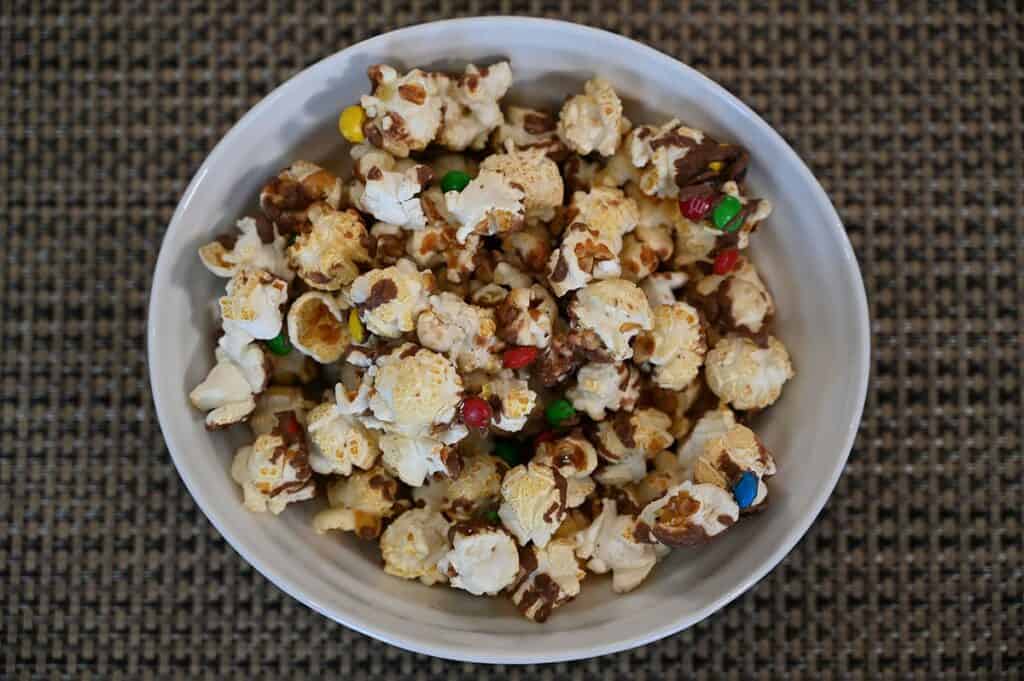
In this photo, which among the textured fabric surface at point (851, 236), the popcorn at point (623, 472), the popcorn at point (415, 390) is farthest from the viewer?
the textured fabric surface at point (851, 236)

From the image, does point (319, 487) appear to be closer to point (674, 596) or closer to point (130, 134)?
point (674, 596)

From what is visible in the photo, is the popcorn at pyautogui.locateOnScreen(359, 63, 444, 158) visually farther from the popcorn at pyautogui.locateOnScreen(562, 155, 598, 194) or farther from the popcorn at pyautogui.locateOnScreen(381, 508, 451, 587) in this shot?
the popcorn at pyautogui.locateOnScreen(381, 508, 451, 587)

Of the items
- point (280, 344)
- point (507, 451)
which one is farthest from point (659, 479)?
point (280, 344)

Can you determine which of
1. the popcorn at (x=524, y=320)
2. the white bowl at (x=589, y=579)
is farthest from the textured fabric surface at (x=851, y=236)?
the popcorn at (x=524, y=320)

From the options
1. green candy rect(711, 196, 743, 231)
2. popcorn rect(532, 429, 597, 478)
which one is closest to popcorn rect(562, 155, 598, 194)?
green candy rect(711, 196, 743, 231)

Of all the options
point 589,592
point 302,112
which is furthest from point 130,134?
point 589,592

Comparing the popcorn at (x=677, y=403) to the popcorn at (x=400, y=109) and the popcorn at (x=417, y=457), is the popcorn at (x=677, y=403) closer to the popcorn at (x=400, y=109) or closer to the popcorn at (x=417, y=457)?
the popcorn at (x=417, y=457)
